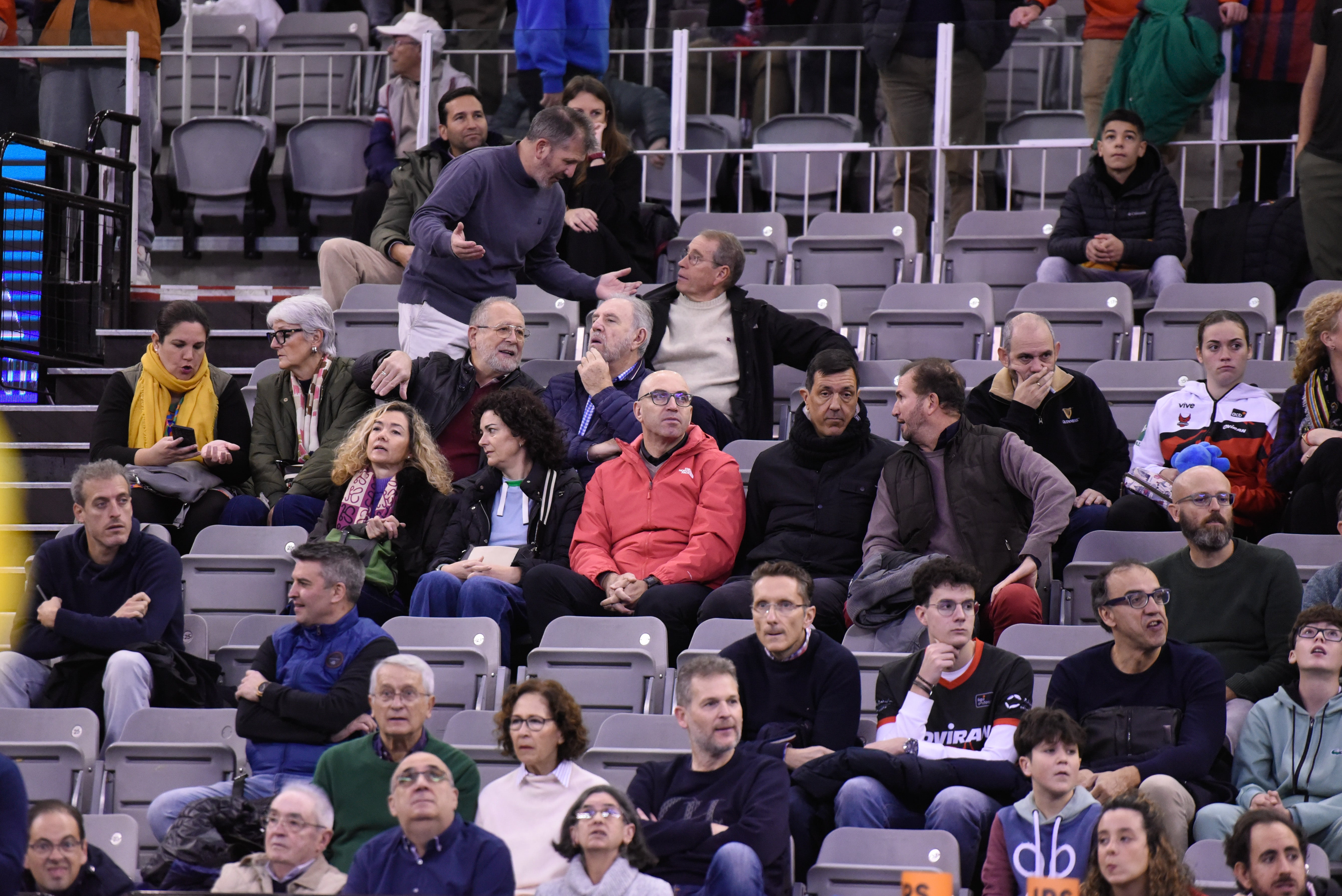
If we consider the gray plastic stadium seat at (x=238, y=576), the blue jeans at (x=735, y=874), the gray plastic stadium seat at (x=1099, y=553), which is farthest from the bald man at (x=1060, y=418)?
the gray plastic stadium seat at (x=238, y=576)

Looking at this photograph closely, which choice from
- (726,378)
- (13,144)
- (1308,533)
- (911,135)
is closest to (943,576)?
(1308,533)

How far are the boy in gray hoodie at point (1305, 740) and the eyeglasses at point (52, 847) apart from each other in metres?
2.64

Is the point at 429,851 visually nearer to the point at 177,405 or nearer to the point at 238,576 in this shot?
the point at 238,576

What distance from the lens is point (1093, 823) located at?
13.8ft

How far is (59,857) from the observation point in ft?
13.6

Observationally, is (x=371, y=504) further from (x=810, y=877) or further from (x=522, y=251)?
(x=810, y=877)

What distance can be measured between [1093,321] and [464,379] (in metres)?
2.38

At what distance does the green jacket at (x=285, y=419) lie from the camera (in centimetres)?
646

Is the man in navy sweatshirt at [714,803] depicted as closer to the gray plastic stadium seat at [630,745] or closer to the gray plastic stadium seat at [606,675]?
the gray plastic stadium seat at [630,745]

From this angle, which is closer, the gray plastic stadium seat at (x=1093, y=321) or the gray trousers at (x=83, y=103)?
the gray plastic stadium seat at (x=1093, y=321)

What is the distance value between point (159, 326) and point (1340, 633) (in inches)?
162

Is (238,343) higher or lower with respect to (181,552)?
higher

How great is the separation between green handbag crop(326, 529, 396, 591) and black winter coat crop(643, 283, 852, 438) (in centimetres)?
135

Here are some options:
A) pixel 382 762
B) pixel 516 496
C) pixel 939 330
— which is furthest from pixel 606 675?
pixel 939 330
